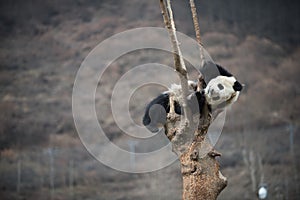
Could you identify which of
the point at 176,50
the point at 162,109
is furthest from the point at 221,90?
the point at 176,50

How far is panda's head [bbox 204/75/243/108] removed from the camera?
3.28 metres

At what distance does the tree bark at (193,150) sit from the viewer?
2770 mm

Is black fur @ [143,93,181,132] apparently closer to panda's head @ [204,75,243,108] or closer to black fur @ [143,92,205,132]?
black fur @ [143,92,205,132]

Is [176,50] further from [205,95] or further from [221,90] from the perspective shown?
[221,90]

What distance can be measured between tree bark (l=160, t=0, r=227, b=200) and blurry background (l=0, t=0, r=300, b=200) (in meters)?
3.71

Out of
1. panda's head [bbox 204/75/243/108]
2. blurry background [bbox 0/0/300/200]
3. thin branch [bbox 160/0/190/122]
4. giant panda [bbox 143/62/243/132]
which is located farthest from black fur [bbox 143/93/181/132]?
blurry background [bbox 0/0/300/200]

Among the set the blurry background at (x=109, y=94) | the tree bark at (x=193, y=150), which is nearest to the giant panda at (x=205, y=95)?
the tree bark at (x=193, y=150)

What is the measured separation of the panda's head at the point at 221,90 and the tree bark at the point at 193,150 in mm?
252

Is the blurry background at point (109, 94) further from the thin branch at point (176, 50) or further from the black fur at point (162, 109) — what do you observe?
the thin branch at point (176, 50)

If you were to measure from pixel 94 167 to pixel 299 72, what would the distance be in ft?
12.3

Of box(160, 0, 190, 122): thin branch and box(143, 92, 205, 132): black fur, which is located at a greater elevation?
box(160, 0, 190, 122): thin branch

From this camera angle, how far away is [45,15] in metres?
7.62

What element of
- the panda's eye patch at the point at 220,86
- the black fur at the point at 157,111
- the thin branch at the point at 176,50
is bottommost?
the black fur at the point at 157,111

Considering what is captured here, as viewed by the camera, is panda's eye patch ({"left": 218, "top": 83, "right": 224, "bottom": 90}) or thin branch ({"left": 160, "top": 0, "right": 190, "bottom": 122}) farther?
panda's eye patch ({"left": 218, "top": 83, "right": 224, "bottom": 90})
